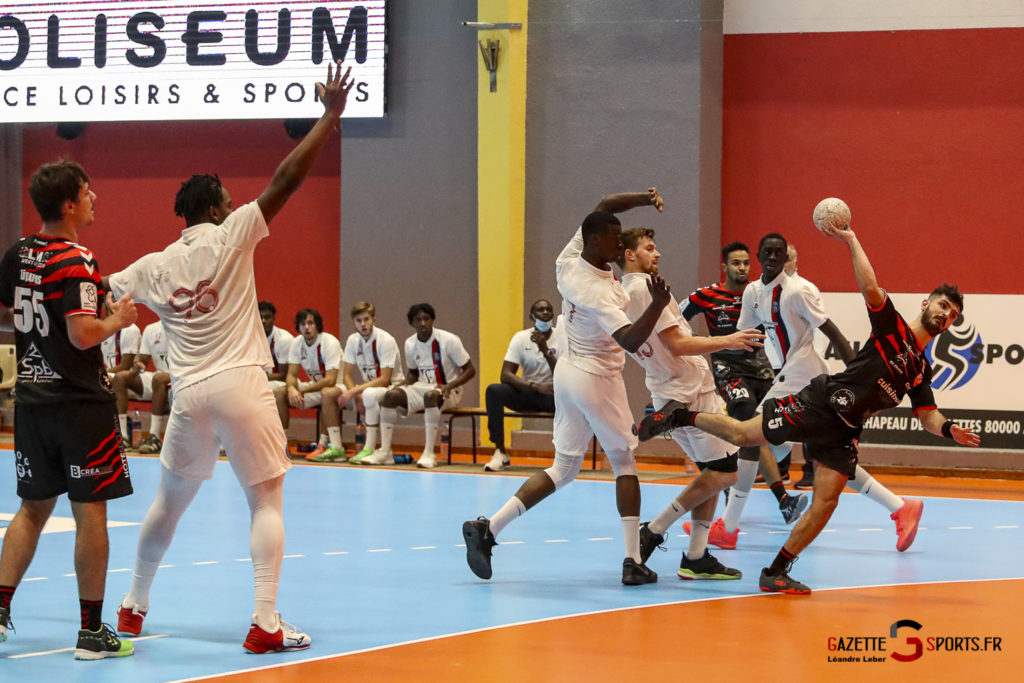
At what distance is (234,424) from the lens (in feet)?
16.9

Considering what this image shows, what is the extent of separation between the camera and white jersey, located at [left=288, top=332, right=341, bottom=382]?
47.1ft

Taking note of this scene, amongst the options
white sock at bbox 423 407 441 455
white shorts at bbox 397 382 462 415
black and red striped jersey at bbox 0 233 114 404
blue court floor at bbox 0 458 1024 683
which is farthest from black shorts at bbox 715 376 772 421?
black and red striped jersey at bbox 0 233 114 404

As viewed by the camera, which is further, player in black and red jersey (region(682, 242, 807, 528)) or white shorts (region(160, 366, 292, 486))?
player in black and red jersey (region(682, 242, 807, 528))

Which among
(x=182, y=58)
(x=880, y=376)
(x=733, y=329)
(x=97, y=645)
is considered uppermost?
(x=182, y=58)

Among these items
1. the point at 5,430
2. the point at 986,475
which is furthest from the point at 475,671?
the point at 5,430

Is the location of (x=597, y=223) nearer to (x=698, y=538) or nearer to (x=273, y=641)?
(x=698, y=538)

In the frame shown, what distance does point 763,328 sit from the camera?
361 inches

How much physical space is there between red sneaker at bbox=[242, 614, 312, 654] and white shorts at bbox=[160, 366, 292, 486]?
1.94 ft

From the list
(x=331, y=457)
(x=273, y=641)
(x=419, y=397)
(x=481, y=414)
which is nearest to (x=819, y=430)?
(x=273, y=641)

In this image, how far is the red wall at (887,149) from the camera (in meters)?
14.0

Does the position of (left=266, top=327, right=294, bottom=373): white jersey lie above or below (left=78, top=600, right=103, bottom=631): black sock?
above

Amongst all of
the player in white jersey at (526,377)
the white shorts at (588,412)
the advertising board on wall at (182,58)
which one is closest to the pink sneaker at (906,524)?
the white shorts at (588,412)

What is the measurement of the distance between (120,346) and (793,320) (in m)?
9.14

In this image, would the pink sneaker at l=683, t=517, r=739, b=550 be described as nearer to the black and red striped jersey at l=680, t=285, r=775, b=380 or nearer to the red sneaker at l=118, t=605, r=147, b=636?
the black and red striped jersey at l=680, t=285, r=775, b=380
